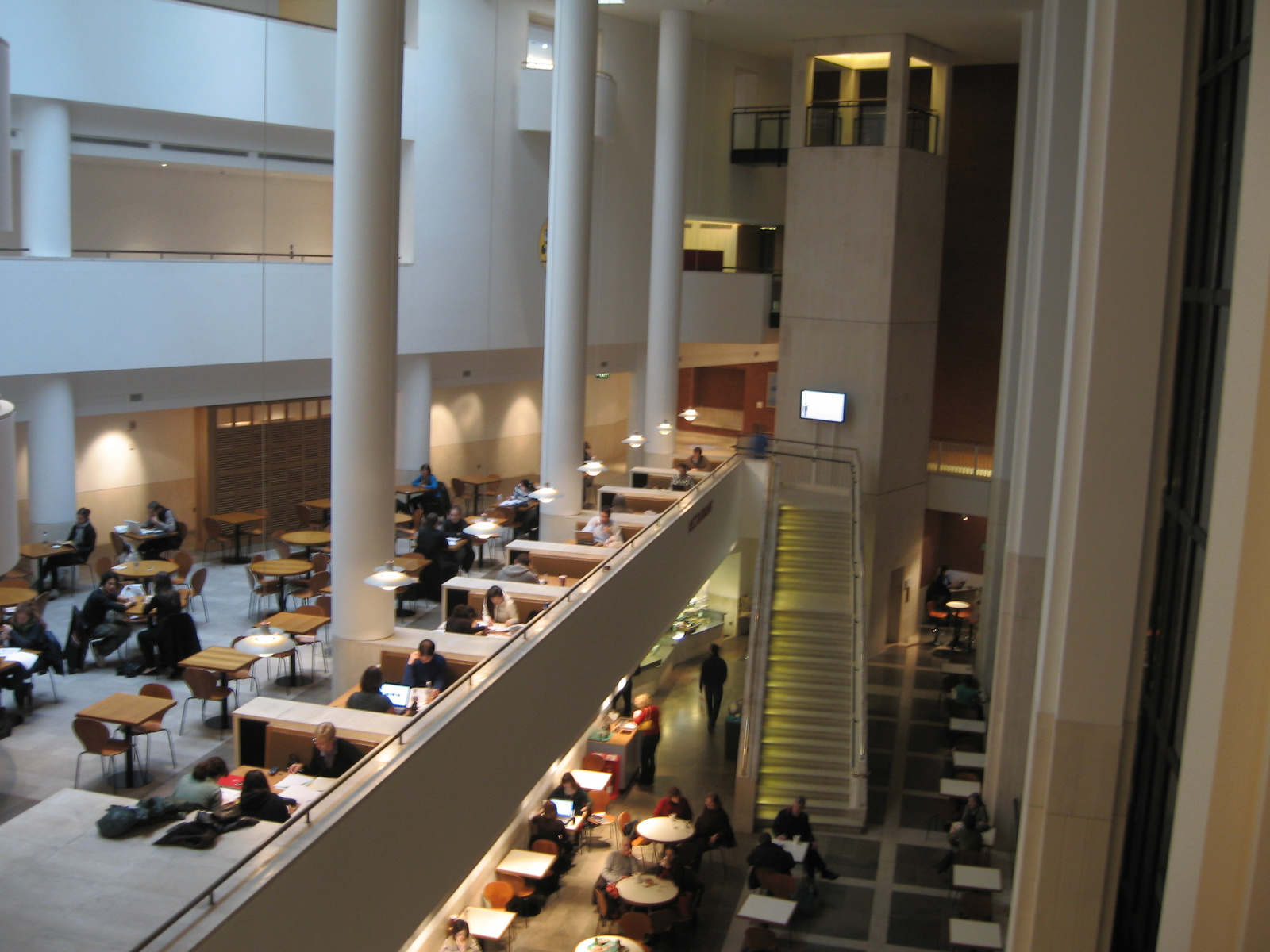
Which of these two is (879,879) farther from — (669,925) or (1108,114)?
(1108,114)

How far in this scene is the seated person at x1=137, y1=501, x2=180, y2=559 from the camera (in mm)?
15289

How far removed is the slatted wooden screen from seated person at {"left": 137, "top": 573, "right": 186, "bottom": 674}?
5797 mm

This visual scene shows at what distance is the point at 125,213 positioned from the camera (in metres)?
17.8

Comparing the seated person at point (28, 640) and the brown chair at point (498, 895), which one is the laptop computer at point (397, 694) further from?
the seated person at point (28, 640)

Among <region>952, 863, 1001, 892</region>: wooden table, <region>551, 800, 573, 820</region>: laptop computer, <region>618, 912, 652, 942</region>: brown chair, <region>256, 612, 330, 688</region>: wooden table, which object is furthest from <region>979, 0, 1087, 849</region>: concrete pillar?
<region>256, 612, 330, 688</region>: wooden table

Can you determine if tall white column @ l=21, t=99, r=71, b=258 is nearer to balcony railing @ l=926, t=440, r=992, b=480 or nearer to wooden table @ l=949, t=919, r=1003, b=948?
wooden table @ l=949, t=919, r=1003, b=948

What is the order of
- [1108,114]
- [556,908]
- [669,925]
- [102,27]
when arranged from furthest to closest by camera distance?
[102,27] → [556,908] → [669,925] → [1108,114]

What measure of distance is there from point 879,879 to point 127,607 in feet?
29.0

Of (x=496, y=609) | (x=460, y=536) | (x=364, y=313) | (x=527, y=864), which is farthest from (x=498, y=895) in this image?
(x=460, y=536)

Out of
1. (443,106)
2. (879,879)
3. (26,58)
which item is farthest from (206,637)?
(443,106)

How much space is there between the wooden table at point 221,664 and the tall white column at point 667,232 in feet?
35.4

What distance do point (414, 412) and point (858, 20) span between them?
33.8 feet

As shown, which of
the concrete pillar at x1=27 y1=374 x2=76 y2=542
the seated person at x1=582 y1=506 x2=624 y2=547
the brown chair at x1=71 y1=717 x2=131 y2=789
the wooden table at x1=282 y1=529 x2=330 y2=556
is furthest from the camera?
the wooden table at x1=282 y1=529 x2=330 y2=556

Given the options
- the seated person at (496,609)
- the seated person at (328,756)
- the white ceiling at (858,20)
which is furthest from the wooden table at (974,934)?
the white ceiling at (858,20)
